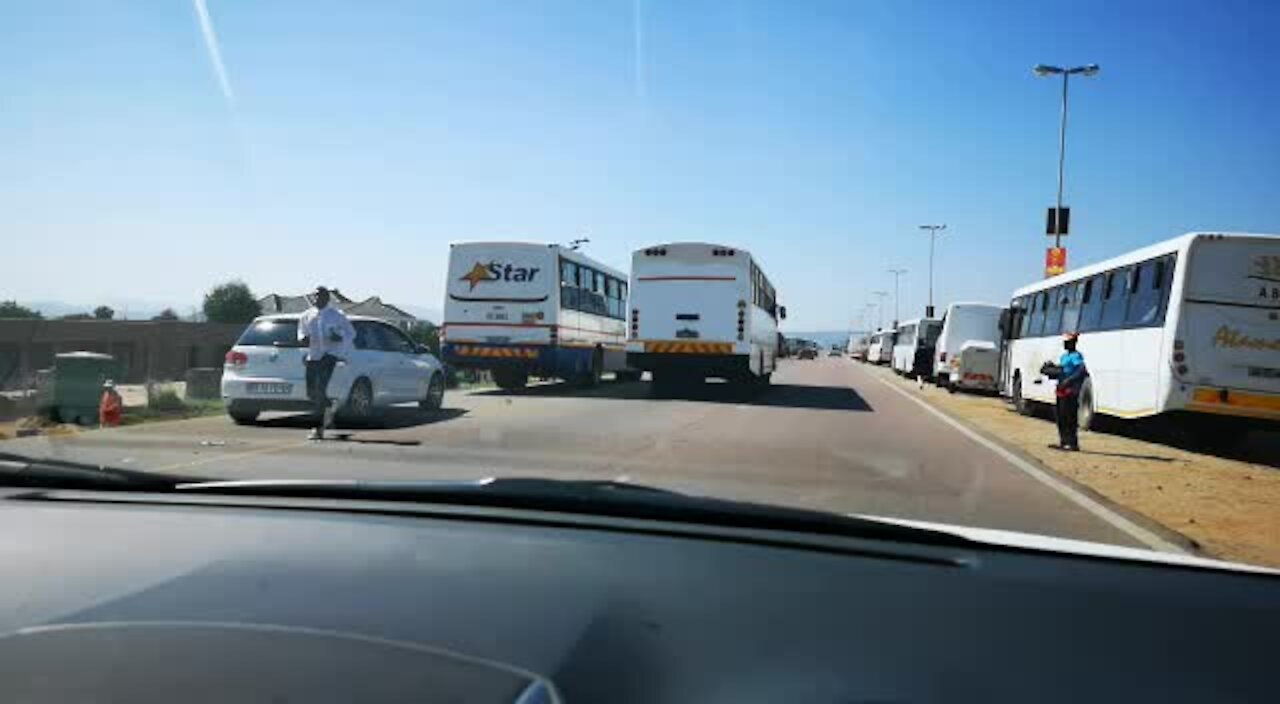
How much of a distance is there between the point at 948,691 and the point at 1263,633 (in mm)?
725

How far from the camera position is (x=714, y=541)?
252cm

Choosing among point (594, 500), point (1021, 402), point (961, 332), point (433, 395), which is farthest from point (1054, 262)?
point (594, 500)

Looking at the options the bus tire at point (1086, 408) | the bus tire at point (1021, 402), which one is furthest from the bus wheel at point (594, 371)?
the bus tire at point (1086, 408)

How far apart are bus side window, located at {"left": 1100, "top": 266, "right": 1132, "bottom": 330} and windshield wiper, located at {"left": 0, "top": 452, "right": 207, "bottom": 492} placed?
15.3m

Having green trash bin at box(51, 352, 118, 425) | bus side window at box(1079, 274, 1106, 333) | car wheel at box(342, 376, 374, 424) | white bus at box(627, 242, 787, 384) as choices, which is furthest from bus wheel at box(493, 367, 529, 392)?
bus side window at box(1079, 274, 1106, 333)

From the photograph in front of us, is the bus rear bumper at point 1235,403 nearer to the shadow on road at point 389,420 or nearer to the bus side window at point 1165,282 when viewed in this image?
the bus side window at point 1165,282

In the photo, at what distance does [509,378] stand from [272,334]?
36.2ft

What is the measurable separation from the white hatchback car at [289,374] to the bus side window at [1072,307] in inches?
484

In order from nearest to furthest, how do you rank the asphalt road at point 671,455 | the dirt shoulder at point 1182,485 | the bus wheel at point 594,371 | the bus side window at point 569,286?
the dirt shoulder at point 1182,485 → the asphalt road at point 671,455 → the bus side window at point 569,286 → the bus wheel at point 594,371

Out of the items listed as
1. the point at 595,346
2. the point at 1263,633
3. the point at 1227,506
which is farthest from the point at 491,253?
the point at 1263,633

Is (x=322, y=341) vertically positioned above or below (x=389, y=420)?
above

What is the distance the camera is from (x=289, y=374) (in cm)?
1295

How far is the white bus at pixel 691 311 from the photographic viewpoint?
21812 millimetres

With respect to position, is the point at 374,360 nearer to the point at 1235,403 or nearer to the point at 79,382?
the point at 79,382
